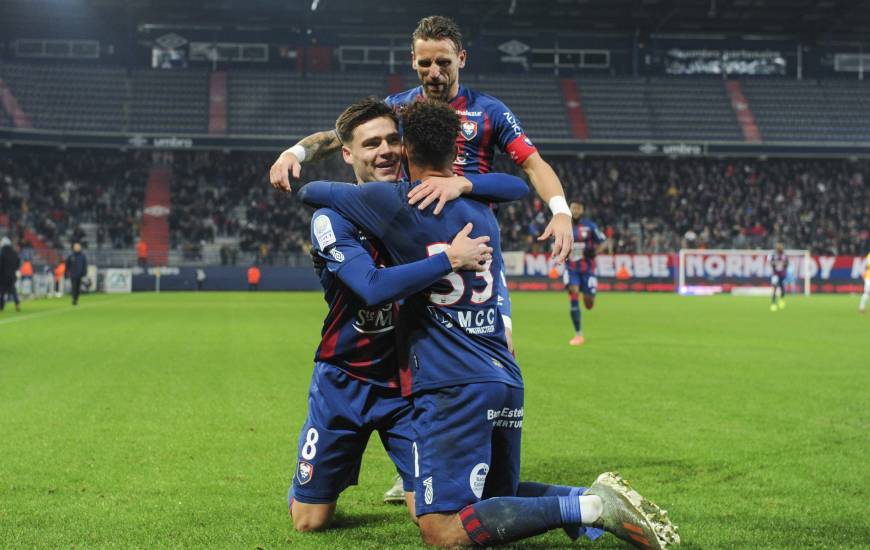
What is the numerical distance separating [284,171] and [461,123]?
1.15m

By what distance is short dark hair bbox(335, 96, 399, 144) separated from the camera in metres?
4.71

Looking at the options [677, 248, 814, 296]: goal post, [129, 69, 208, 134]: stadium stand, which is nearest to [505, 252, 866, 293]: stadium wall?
[677, 248, 814, 296]: goal post

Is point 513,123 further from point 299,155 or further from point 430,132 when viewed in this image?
point 430,132

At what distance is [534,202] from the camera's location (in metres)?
48.9

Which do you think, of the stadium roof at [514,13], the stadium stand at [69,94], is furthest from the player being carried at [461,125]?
the stadium stand at [69,94]

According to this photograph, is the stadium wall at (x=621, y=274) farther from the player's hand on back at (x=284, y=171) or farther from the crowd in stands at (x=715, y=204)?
the player's hand on back at (x=284, y=171)

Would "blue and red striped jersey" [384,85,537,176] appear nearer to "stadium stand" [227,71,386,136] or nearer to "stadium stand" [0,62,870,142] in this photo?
"stadium stand" [227,71,386,136]

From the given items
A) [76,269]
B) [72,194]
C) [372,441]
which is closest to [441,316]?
[372,441]

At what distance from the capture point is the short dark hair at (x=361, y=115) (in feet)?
15.4

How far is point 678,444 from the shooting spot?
24.7 feet

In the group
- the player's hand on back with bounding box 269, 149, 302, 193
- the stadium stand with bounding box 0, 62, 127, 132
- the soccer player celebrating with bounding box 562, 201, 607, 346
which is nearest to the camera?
the player's hand on back with bounding box 269, 149, 302, 193

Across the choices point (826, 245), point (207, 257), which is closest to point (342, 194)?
point (207, 257)

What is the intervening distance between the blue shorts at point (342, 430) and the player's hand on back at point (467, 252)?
102 centimetres

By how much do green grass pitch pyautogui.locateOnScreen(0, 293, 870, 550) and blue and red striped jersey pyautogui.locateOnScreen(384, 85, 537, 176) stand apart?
213cm
